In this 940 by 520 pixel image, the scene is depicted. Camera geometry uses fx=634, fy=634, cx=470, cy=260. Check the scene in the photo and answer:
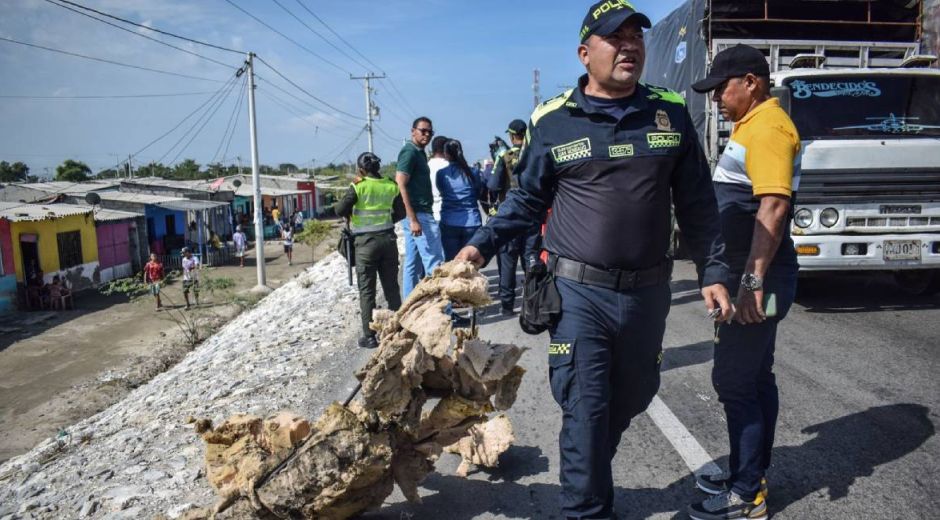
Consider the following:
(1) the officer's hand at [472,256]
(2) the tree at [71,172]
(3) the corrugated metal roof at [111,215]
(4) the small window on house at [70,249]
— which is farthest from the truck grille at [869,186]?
(2) the tree at [71,172]

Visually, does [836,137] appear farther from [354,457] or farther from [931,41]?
[354,457]

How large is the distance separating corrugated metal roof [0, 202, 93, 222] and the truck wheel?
24113 mm

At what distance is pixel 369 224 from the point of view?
21.4 ft

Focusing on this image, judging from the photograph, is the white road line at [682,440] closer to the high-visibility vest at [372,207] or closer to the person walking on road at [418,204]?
the person walking on road at [418,204]

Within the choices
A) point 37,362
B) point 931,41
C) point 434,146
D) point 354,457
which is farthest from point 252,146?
point 354,457

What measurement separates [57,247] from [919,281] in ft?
84.6

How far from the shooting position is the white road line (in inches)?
135

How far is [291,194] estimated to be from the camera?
144ft

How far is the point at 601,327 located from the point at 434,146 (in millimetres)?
5192

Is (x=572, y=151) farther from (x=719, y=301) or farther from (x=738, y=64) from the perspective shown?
(x=738, y=64)

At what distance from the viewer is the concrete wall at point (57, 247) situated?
69.8 feet

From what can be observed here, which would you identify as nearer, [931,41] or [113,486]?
[113,486]

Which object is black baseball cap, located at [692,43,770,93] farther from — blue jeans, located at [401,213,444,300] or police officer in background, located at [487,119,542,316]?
blue jeans, located at [401,213,444,300]

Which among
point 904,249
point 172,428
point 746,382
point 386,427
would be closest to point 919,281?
point 904,249
